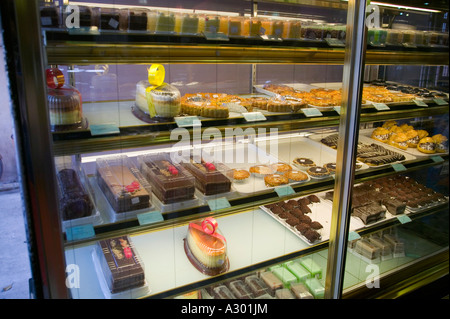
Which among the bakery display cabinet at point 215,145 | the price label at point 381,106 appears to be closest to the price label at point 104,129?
the bakery display cabinet at point 215,145

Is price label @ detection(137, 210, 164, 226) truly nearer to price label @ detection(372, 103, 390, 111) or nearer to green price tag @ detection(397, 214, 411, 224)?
price label @ detection(372, 103, 390, 111)

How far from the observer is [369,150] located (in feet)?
8.20

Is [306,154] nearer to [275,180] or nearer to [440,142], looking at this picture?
[275,180]

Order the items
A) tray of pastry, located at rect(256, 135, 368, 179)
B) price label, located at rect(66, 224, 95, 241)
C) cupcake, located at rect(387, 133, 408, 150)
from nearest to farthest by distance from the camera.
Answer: price label, located at rect(66, 224, 95, 241), tray of pastry, located at rect(256, 135, 368, 179), cupcake, located at rect(387, 133, 408, 150)

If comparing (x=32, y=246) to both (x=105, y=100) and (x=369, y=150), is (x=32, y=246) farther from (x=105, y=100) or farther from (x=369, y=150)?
(x=369, y=150)

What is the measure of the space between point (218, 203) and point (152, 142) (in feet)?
1.45

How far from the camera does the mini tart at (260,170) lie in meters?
2.03

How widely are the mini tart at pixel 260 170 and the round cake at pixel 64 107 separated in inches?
38.4

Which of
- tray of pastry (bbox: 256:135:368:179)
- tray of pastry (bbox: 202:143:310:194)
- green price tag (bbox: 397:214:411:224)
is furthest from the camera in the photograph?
green price tag (bbox: 397:214:411:224)

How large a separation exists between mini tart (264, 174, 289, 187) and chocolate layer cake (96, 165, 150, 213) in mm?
668

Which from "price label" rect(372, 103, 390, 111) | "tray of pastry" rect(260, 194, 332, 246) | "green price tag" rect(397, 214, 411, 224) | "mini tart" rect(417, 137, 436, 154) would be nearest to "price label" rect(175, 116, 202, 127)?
"tray of pastry" rect(260, 194, 332, 246)

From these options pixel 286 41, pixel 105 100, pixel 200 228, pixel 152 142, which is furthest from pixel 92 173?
pixel 286 41

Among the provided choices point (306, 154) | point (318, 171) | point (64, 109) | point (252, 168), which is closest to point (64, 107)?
point (64, 109)

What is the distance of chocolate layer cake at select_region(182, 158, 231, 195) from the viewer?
5.85ft
